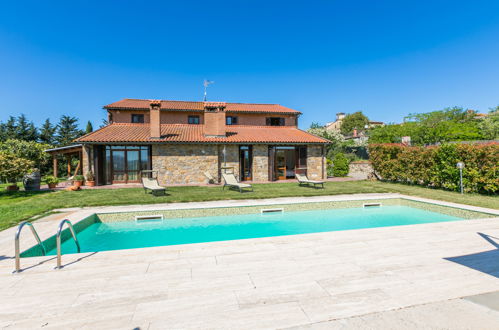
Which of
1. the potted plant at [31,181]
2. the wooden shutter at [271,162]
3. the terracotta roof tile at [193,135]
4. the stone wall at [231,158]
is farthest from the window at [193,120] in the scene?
the potted plant at [31,181]

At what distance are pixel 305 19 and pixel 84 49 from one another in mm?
18418

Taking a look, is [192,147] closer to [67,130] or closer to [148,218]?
[148,218]

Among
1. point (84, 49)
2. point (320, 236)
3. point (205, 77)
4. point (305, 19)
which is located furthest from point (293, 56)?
point (320, 236)

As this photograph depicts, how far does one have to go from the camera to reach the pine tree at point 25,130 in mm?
33781

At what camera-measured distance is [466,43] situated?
22797 mm

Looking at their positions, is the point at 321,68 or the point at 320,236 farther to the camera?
the point at 321,68

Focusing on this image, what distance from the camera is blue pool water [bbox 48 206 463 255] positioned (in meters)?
6.98

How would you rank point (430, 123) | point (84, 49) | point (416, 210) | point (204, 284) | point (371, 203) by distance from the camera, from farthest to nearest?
point (430, 123), point (84, 49), point (371, 203), point (416, 210), point (204, 284)

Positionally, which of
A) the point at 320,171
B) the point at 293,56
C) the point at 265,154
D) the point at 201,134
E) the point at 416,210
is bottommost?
the point at 416,210

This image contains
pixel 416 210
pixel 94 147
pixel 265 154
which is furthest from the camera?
pixel 265 154

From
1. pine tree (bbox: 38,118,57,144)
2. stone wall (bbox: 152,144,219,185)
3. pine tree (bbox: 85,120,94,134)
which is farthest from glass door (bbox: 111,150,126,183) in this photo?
pine tree (bbox: 38,118,57,144)

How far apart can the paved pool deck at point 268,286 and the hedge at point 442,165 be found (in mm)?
8057

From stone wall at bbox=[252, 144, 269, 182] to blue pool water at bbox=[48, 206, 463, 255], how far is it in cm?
842

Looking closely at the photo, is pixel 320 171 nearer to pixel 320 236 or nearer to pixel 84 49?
pixel 320 236
